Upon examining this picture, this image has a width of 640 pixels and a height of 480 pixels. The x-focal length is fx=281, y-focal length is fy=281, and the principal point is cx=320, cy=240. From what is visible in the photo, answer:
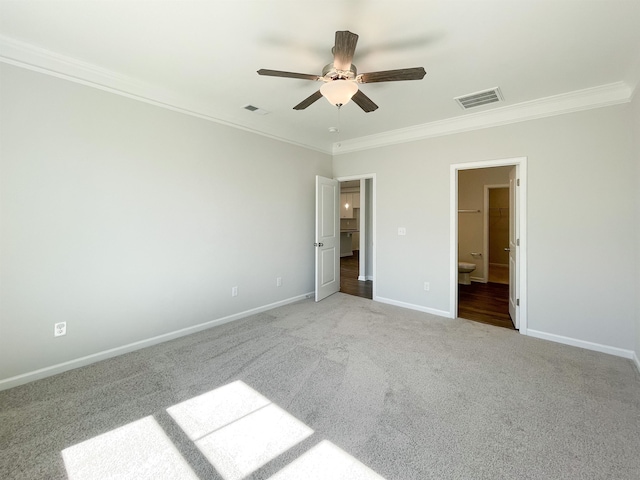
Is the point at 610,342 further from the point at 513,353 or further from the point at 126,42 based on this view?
the point at 126,42

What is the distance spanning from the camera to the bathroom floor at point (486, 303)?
3.86 meters

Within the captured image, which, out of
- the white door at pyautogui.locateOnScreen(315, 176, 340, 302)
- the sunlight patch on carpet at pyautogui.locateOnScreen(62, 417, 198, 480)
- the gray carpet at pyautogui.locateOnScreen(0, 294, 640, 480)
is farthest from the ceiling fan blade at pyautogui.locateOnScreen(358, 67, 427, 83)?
the sunlight patch on carpet at pyautogui.locateOnScreen(62, 417, 198, 480)

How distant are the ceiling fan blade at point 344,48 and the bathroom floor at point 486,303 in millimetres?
3554

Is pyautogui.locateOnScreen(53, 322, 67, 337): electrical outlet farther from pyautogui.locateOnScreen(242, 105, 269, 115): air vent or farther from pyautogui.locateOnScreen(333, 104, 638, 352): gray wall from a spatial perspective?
pyautogui.locateOnScreen(333, 104, 638, 352): gray wall

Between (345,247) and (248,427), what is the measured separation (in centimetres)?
826

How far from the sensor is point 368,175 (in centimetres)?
472

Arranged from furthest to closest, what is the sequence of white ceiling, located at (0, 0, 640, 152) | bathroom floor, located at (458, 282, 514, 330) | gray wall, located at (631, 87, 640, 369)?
1. bathroom floor, located at (458, 282, 514, 330)
2. gray wall, located at (631, 87, 640, 369)
3. white ceiling, located at (0, 0, 640, 152)

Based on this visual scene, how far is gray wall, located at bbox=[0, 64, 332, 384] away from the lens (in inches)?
88.7

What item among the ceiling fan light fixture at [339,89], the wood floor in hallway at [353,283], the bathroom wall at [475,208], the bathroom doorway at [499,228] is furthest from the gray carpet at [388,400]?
the bathroom doorway at [499,228]

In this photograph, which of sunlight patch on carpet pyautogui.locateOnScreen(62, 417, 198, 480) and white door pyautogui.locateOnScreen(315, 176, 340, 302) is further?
white door pyautogui.locateOnScreen(315, 176, 340, 302)

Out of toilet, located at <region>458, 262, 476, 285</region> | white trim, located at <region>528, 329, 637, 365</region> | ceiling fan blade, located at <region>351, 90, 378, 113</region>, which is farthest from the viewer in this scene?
toilet, located at <region>458, 262, 476, 285</region>

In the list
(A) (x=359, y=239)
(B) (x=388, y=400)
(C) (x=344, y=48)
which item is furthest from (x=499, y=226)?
(C) (x=344, y=48)

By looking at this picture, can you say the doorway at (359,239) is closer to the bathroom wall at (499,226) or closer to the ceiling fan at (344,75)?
the ceiling fan at (344,75)

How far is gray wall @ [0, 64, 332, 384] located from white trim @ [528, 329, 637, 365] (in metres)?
3.54
